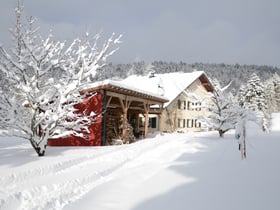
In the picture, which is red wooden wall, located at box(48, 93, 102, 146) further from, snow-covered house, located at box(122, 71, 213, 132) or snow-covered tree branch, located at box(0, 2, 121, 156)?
snow-covered house, located at box(122, 71, 213, 132)

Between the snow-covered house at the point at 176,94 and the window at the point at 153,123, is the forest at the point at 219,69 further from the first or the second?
the window at the point at 153,123

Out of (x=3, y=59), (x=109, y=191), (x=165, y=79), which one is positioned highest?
(x=165, y=79)

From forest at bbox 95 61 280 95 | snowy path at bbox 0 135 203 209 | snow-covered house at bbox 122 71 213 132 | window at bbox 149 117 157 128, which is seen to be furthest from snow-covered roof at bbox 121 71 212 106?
forest at bbox 95 61 280 95

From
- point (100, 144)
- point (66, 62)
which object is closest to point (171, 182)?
point (66, 62)

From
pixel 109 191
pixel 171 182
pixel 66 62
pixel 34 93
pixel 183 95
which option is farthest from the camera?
pixel 183 95

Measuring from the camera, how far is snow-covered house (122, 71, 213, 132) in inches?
1284

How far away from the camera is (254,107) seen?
4159 cm

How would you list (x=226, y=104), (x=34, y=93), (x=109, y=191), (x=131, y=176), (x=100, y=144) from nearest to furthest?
(x=109, y=191) < (x=131, y=176) < (x=34, y=93) < (x=100, y=144) < (x=226, y=104)

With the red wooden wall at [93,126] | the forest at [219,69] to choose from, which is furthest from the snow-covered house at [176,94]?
the forest at [219,69]

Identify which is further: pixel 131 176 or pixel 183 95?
pixel 183 95

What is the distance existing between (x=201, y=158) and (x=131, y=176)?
3.60 metres

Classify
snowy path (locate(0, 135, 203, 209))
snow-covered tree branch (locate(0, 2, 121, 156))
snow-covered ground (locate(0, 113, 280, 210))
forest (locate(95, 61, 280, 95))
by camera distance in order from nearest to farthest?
snow-covered ground (locate(0, 113, 280, 210)) < snowy path (locate(0, 135, 203, 209)) < snow-covered tree branch (locate(0, 2, 121, 156)) < forest (locate(95, 61, 280, 95))

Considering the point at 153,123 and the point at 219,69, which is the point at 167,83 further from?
the point at 219,69

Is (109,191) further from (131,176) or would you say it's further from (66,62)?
(66,62)
